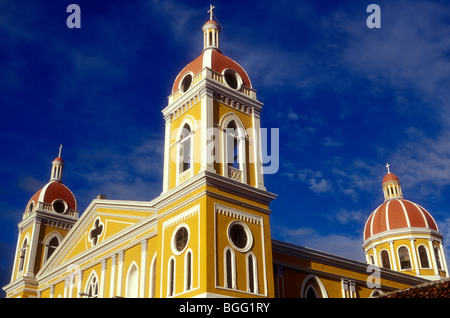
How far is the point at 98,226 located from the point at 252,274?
1149 centimetres

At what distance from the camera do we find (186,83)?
80.4 feet

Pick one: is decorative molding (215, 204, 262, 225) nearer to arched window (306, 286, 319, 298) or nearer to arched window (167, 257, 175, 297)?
arched window (167, 257, 175, 297)

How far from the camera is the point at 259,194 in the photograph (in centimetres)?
2183

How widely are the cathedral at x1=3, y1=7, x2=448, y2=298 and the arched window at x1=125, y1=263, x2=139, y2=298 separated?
48 millimetres

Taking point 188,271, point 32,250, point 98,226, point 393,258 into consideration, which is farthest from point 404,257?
point 32,250

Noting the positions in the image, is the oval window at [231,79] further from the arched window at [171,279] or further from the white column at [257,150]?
the arched window at [171,279]

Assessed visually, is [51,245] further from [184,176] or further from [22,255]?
[184,176]
